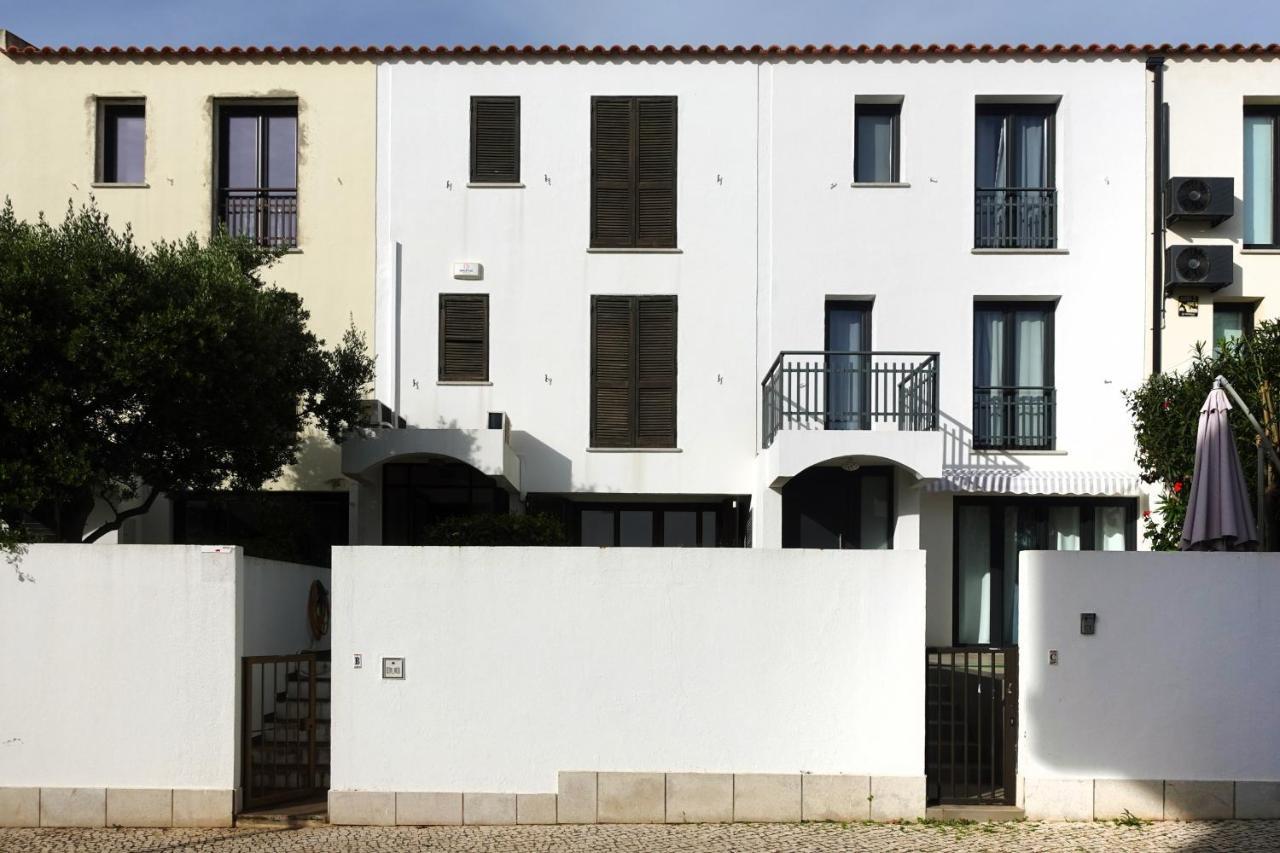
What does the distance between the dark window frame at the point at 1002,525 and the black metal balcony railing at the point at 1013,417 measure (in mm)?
791

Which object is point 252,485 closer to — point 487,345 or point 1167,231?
point 487,345

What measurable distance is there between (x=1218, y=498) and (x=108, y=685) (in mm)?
10816

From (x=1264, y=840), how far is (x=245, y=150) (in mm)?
15981

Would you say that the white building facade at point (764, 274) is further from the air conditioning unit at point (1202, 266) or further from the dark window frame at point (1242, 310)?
the dark window frame at point (1242, 310)

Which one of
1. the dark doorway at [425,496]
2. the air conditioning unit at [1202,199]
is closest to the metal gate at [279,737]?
the dark doorway at [425,496]

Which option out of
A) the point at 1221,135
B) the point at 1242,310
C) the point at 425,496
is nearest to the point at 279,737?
the point at 425,496

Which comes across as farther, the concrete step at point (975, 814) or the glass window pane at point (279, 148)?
the glass window pane at point (279, 148)

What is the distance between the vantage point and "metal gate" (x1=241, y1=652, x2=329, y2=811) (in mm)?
11312

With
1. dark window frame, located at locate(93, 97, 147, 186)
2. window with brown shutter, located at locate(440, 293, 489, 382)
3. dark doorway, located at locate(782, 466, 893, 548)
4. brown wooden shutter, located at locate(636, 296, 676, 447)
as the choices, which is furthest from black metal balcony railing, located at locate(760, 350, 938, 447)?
dark window frame, located at locate(93, 97, 147, 186)

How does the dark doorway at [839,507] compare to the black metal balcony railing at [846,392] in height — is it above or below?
below

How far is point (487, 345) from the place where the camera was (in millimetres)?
18000

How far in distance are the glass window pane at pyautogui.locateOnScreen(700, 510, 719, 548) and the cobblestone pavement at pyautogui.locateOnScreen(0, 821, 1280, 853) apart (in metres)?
8.09

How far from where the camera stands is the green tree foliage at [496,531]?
622 inches

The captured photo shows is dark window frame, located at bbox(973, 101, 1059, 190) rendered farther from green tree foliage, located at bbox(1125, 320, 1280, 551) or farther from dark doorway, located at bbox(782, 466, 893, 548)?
dark doorway, located at bbox(782, 466, 893, 548)
